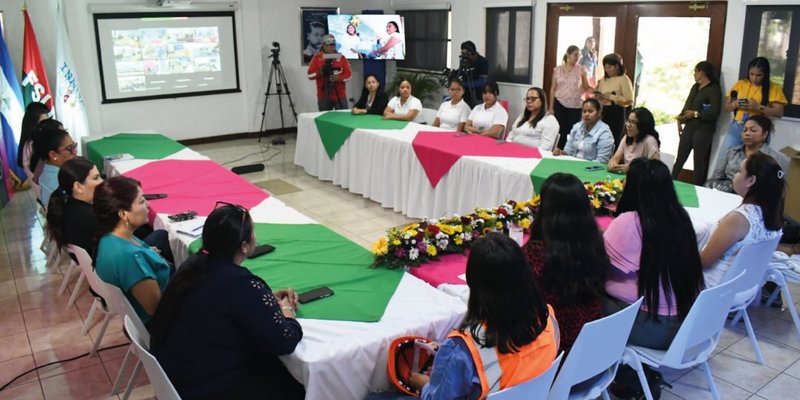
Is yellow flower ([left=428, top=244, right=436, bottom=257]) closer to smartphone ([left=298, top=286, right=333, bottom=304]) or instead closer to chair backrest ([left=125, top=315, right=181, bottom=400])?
smartphone ([left=298, top=286, right=333, bottom=304])

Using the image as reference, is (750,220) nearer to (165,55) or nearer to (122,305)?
(122,305)

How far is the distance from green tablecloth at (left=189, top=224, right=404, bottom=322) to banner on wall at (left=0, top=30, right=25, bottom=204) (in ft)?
13.8

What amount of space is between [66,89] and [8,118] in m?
0.92

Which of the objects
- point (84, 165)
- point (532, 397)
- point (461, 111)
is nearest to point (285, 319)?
point (532, 397)

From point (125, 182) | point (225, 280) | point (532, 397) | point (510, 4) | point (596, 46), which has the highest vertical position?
point (510, 4)

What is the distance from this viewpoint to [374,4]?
32.9ft

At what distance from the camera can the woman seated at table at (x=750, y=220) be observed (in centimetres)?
288

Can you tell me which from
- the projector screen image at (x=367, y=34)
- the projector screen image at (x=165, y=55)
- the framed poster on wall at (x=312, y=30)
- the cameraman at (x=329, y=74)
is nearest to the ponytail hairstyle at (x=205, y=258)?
the cameraman at (x=329, y=74)

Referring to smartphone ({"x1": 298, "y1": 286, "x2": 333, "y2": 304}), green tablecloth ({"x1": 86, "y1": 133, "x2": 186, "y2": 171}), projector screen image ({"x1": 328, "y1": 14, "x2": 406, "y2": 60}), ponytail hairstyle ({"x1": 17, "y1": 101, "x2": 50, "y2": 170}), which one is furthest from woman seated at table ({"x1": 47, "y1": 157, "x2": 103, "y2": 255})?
projector screen image ({"x1": 328, "y1": 14, "x2": 406, "y2": 60})

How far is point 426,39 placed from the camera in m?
9.37

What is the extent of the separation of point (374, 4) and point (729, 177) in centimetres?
678

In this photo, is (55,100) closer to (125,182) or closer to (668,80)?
(125,182)

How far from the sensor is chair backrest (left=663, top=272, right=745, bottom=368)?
232cm

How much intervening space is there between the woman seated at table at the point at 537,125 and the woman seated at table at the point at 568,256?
3.01m
